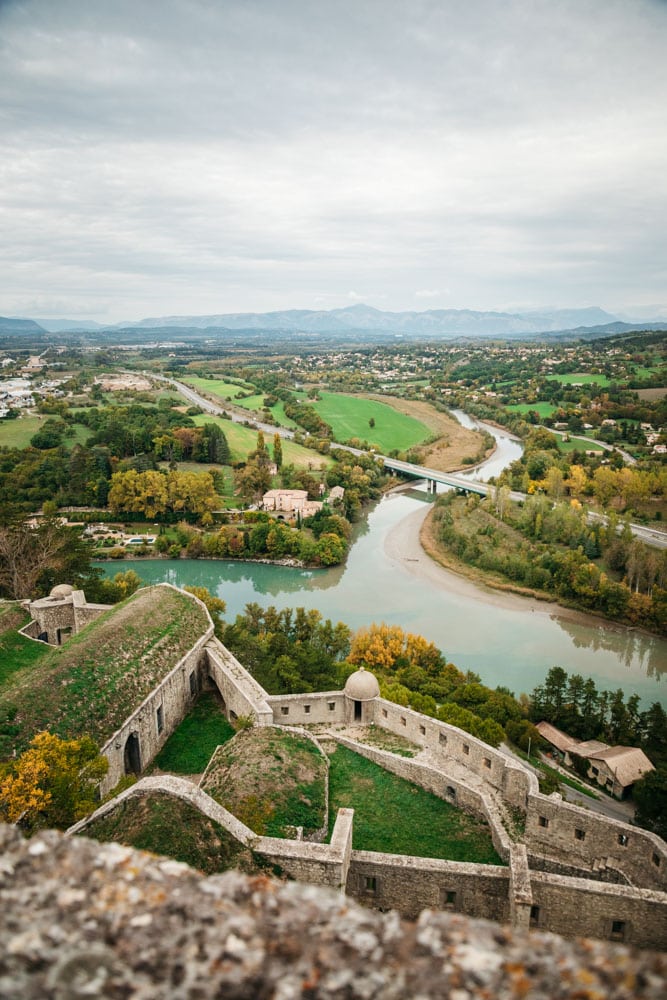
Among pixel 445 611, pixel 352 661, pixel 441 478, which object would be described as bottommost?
pixel 445 611

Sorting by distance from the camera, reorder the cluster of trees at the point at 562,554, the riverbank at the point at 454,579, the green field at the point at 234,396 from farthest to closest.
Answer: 1. the green field at the point at 234,396
2. the riverbank at the point at 454,579
3. the cluster of trees at the point at 562,554

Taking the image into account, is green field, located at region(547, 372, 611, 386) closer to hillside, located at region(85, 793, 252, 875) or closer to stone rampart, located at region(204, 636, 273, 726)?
stone rampart, located at region(204, 636, 273, 726)

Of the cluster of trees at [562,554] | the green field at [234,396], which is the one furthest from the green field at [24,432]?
the cluster of trees at [562,554]

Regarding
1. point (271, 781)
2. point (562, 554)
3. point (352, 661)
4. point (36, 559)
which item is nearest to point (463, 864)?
point (271, 781)

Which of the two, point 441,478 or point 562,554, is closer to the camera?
point 562,554

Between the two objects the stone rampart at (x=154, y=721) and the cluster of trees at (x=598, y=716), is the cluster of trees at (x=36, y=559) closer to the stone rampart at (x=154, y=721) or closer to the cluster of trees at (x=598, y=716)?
the stone rampart at (x=154, y=721)

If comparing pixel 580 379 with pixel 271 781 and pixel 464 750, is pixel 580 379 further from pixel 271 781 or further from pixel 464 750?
pixel 271 781
